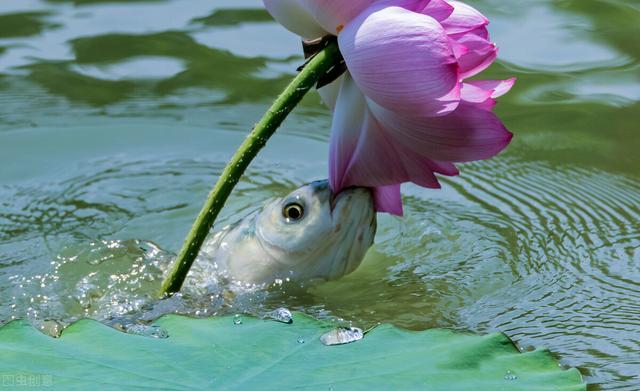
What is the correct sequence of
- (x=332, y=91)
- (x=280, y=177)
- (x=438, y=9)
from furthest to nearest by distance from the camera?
(x=280, y=177) < (x=332, y=91) < (x=438, y=9)

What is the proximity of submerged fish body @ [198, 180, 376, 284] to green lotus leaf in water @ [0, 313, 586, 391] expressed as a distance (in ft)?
0.99

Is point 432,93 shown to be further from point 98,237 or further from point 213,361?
point 98,237

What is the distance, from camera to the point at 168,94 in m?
2.45

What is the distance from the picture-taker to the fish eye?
1394mm

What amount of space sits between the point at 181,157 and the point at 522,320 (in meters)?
0.95

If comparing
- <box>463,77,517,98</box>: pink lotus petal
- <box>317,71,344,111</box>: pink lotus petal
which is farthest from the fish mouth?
<box>463,77,517,98</box>: pink lotus petal

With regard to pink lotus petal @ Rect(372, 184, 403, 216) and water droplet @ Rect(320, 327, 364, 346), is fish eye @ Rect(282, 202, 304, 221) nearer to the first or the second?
pink lotus petal @ Rect(372, 184, 403, 216)

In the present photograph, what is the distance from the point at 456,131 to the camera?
45.1 inches

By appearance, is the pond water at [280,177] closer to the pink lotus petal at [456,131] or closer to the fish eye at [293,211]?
the fish eye at [293,211]

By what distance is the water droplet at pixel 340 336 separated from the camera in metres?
1.04

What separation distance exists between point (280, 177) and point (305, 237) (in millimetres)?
674

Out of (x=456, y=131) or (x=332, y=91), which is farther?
(x=332, y=91)

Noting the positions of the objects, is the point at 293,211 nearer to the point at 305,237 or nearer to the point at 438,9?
the point at 305,237

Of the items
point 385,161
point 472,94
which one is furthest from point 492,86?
point 385,161
